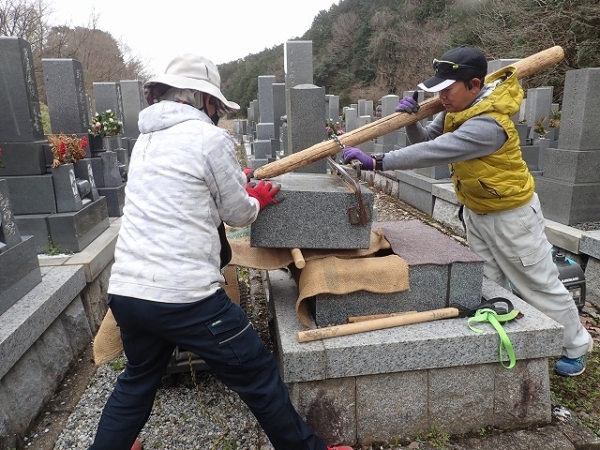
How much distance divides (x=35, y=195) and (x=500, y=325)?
13.6 feet

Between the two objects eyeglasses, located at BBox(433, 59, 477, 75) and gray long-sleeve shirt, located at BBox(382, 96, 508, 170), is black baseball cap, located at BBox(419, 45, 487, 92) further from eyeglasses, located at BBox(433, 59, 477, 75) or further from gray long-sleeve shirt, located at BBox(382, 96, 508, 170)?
gray long-sleeve shirt, located at BBox(382, 96, 508, 170)

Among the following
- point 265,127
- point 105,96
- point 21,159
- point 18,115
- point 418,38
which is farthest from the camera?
point 418,38

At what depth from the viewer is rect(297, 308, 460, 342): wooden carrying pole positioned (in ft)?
8.00

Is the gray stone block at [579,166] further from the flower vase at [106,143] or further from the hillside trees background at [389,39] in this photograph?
the hillside trees background at [389,39]

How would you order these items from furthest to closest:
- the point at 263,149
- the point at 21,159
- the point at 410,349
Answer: the point at 263,149 → the point at 21,159 → the point at 410,349

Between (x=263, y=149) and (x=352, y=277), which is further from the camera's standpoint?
(x=263, y=149)

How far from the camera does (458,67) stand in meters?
2.62

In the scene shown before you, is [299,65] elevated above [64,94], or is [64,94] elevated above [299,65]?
[299,65]

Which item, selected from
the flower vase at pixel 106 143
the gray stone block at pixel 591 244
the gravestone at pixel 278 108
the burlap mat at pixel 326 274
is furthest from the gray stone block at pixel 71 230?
the gravestone at pixel 278 108

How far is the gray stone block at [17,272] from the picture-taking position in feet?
9.89

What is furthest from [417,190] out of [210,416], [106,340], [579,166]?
[106,340]

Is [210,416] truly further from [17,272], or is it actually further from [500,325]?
[500,325]

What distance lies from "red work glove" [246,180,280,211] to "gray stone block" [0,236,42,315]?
176cm

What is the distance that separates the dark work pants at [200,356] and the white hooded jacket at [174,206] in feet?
0.23
